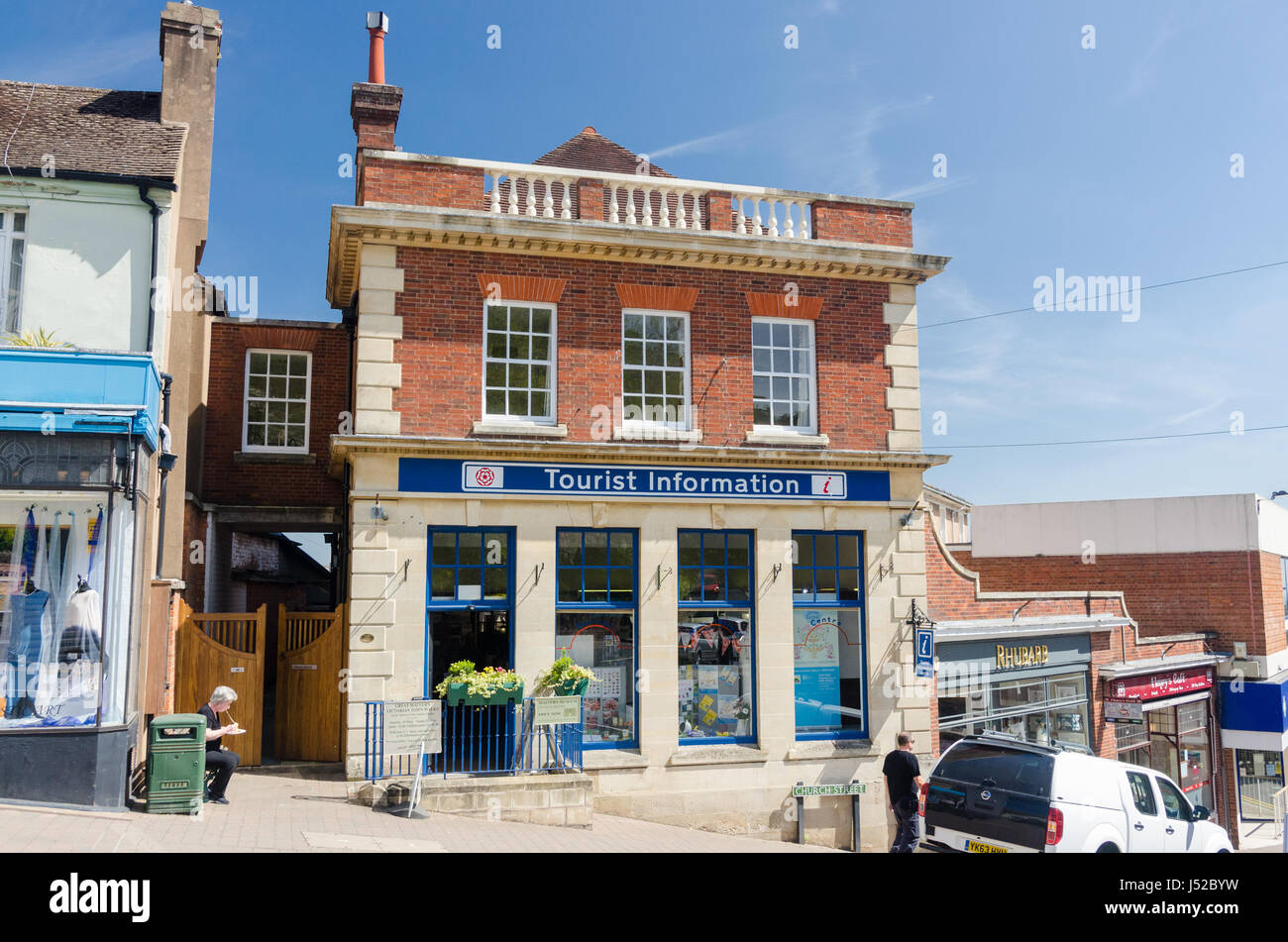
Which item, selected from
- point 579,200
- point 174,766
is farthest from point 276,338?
point 174,766

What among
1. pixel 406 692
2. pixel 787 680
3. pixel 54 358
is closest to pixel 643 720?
pixel 787 680

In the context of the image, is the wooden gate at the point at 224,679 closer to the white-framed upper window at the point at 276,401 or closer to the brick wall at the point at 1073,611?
the white-framed upper window at the point at 276,401

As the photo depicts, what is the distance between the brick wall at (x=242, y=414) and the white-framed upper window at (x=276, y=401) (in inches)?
4.4

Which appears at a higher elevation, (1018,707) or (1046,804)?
(1018,707)

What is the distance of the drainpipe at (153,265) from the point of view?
1262 cm

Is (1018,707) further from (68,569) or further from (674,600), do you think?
(68,569)

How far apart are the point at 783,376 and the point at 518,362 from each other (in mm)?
4183

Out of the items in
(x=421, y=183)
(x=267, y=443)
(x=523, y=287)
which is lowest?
(x=267, y=443)

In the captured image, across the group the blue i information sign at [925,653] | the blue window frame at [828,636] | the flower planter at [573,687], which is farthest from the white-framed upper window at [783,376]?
the flower planter at [573,687]

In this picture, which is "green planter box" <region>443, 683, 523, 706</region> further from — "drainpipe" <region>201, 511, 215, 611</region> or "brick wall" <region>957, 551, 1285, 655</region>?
"brick wall" <region>957, 551, 1285, 655</region>

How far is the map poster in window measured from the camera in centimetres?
1470

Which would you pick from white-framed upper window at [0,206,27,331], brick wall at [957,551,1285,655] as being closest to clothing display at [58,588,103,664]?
white-framed upper window at [0,206,27,331]

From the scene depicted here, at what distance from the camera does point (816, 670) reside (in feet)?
48.6

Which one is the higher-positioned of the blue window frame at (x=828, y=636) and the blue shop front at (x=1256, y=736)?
the blue window frame at (x=828, y=636)
